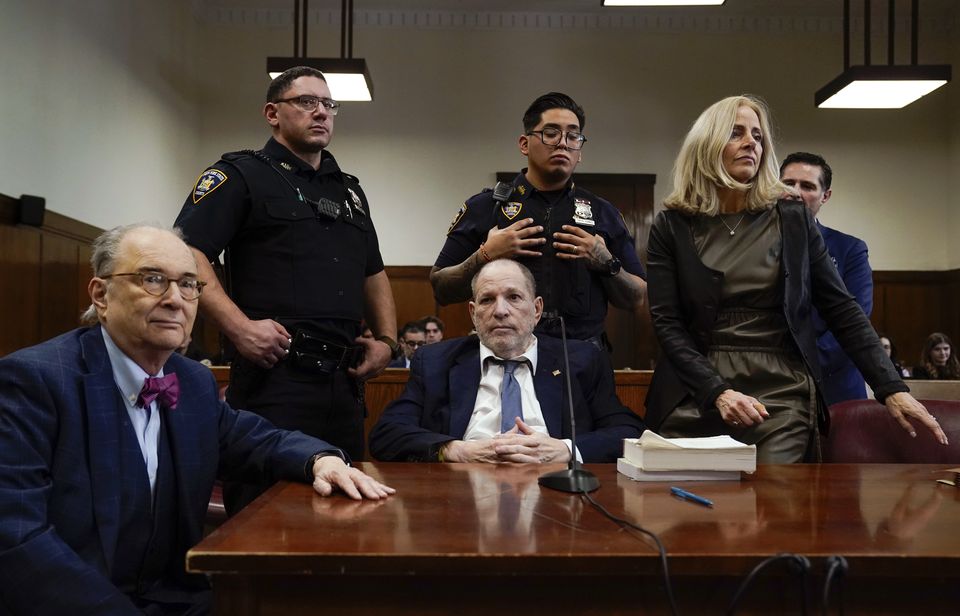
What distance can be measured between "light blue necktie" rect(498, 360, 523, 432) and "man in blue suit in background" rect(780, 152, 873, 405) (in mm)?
1203

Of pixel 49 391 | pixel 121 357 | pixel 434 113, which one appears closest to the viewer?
pixel 49 391

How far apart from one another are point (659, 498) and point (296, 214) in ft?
5.07

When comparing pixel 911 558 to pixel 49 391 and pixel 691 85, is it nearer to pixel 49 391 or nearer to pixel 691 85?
pixel 49 391

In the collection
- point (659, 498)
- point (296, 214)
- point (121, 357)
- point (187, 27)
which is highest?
point (187, 27)

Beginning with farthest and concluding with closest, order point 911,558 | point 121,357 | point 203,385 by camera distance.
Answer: point 203,385, point 121,357, point 911,558

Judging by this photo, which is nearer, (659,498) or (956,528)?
(956,528)

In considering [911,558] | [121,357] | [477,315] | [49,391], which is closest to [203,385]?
[121,357]

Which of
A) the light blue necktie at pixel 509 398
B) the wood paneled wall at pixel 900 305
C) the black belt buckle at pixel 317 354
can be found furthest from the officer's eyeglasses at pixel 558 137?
the wood paneled wall at pixel 900 305

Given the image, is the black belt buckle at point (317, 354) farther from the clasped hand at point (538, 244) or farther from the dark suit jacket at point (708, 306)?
the dark suit jacket at point (708, 306)

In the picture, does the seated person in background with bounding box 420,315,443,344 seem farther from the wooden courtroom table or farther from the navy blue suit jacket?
the wooden courtroom table

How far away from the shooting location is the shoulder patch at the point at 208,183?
2.53 metres

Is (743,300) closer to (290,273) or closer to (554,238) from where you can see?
(554,238)

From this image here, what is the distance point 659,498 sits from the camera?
4.92 feet

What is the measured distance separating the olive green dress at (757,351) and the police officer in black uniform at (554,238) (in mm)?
510
